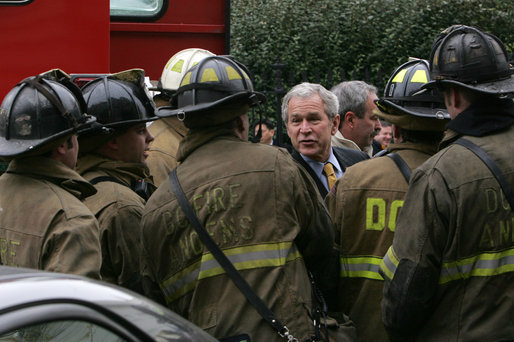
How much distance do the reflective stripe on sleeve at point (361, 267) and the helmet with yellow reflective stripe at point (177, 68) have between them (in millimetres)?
2082

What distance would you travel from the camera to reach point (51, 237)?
3264 millimetres

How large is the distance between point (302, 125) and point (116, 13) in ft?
7.70

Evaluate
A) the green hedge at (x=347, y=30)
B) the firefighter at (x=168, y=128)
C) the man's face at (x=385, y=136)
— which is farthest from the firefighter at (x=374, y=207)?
the green hedge at (x=347, y=30)

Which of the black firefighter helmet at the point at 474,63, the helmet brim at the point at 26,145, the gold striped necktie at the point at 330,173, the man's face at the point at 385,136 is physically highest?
the black firefighter helmet at the point at 474,63

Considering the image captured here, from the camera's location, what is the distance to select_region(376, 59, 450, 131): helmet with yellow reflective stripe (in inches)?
160

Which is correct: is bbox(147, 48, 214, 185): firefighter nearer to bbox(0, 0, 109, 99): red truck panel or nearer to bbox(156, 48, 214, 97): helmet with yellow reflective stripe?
bbox(156, 48, 214, 97): helmet with yellow reflective stripe

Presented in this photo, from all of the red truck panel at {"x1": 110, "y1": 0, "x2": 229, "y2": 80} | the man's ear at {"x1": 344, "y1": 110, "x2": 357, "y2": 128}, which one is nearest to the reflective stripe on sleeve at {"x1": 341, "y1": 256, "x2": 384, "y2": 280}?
the man's ear at {"x1": 344, "y1": 110, "x2": 357, "y2": 128}

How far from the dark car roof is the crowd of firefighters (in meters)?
0.96

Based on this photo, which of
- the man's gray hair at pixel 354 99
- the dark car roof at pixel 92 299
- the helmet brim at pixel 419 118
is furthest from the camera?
the man's gray hair at pixel 354 99

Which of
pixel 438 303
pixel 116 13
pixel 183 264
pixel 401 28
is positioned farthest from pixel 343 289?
pixel 401 28

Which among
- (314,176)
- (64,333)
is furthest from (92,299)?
(314,176)

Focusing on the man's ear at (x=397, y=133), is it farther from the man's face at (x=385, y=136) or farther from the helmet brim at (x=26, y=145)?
the man's face at (x=385, y=136)

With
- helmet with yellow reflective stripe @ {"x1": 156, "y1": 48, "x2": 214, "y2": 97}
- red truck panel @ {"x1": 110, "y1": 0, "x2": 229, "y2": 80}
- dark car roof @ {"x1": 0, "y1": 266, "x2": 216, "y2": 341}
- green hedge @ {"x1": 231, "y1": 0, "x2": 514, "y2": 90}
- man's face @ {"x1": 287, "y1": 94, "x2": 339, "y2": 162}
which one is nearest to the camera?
dark car roof @ {"x1": 0, "y1": 266, "x2": 216, "y2": 341}

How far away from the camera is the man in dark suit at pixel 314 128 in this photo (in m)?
5.29
